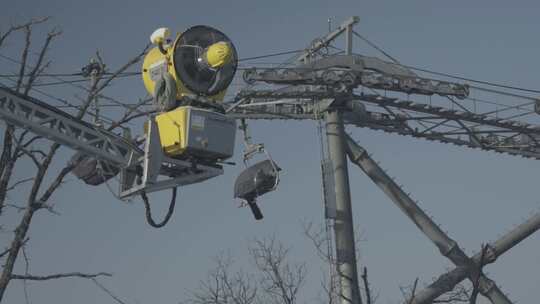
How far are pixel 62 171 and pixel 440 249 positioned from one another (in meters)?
24.5

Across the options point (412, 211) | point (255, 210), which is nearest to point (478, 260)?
point (412, 211)

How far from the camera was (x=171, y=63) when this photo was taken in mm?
13219

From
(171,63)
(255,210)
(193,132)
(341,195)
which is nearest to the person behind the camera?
(193,132)

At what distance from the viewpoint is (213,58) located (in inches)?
520

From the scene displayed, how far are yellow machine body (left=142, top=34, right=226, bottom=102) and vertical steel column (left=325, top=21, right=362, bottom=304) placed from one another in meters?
21.2

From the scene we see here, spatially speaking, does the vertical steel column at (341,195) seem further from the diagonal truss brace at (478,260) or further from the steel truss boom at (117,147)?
the steel truss boom at (117,147)

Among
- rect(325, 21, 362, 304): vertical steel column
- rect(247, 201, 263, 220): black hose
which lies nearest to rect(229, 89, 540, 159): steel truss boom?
rect(325, 21, 362, 304): vertical steel column

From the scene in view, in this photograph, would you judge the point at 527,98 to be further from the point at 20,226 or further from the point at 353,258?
the point at 20,226

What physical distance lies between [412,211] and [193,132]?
1074 inches

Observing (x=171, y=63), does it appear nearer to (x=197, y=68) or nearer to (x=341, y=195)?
(x=197, y=68)

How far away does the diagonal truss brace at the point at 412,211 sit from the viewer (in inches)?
1502

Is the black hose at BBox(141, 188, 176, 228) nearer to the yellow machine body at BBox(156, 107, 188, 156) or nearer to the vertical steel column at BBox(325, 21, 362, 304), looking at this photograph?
the yellow machine body at BBox(156, 107, 188, 156)

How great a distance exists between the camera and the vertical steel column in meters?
34.4

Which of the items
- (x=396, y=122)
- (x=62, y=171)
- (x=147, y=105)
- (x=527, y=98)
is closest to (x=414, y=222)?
(x=396, y=122)
